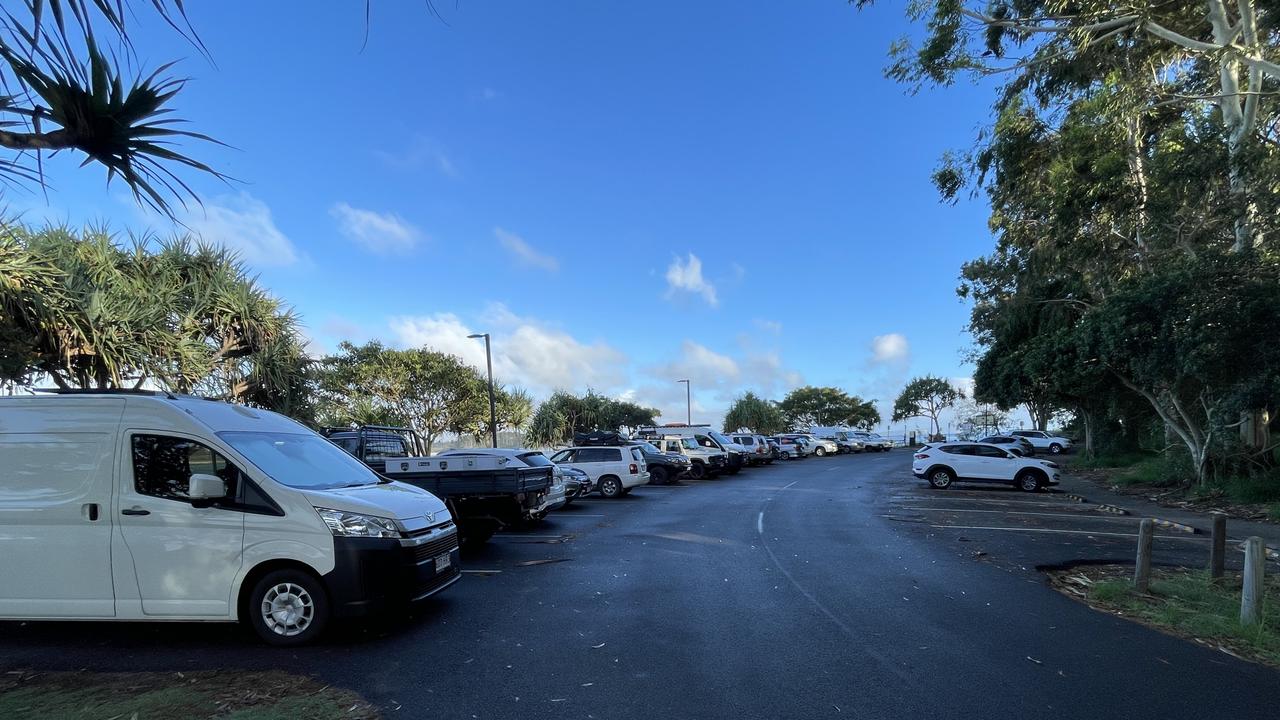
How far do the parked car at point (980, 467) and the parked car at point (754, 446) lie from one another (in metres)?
13.5

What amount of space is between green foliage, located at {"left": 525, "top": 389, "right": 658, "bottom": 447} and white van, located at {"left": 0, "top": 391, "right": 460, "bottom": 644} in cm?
3705

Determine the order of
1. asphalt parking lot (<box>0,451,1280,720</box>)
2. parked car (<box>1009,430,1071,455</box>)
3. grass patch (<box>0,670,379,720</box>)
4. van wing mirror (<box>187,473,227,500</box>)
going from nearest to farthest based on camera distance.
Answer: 1. grass patch (<box>0,670,379,720</box>)
2. asphalt parking lot (<box>0,451,1280,720</box>)
3. van wing mirror (<box>187,473,227,500</box>)
4. parked car (<box>1009,430,1071,455</box>)

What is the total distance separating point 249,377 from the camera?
15375mm

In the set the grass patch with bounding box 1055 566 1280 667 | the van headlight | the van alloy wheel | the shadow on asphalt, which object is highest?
the van headlight

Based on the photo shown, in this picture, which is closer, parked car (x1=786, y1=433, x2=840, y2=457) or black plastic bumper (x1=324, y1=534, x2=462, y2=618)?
black plastic bumper (x1=324, y1=534, x2=462, y2=618)

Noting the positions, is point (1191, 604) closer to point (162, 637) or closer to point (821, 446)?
point (162, 637)

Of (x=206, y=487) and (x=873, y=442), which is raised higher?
(x=206, y=487)

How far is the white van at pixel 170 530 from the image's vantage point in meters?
5.62

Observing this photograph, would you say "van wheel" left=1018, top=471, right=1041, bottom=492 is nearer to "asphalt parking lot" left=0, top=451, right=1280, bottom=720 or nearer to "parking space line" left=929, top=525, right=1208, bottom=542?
"parking space line" left=929, top=525, right=1208, bottom=542

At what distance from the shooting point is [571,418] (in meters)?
46.2

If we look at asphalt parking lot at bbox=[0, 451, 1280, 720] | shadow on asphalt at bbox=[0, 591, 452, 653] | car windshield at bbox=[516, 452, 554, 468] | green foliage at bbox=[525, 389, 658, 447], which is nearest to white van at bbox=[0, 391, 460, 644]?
shadow on asphalt at bbox=[0, 591, 452, 653]

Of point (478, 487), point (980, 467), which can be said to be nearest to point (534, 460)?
point (478, 487)

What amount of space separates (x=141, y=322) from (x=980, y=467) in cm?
2243

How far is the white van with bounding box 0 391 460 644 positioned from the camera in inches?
221
